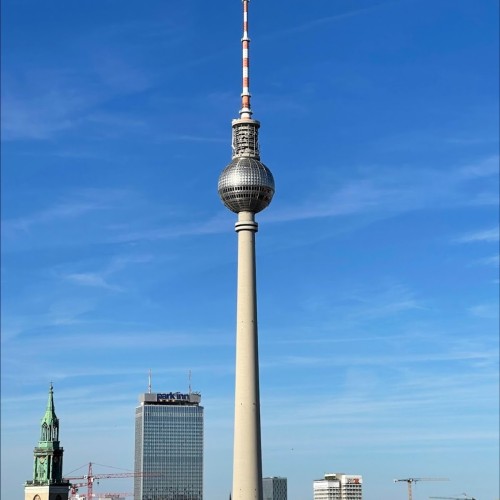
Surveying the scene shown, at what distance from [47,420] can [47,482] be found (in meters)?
10.5

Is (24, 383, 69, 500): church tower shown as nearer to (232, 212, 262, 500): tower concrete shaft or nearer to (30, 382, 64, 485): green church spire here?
(30, 382, 64, 485): green church spire

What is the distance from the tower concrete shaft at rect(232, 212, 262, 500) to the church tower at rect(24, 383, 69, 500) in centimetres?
3623

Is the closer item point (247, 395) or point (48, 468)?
point (48, 468)

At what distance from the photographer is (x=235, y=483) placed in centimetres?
18650

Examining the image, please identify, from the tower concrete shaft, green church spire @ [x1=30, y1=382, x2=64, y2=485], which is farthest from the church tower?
the tower concrete shaft

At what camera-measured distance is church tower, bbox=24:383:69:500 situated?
518 feet

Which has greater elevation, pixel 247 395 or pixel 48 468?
pixel 247 395

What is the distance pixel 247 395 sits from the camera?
188m

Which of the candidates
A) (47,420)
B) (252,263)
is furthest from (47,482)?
(252,263)

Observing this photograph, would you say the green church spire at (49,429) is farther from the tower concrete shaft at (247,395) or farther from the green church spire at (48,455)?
the tower concrete shaft at (247,395)

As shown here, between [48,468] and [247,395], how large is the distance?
138 feet

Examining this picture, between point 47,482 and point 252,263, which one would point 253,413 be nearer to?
point 252,263

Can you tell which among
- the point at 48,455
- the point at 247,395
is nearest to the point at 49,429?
the point at 48,455

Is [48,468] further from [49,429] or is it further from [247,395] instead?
[247,395]
